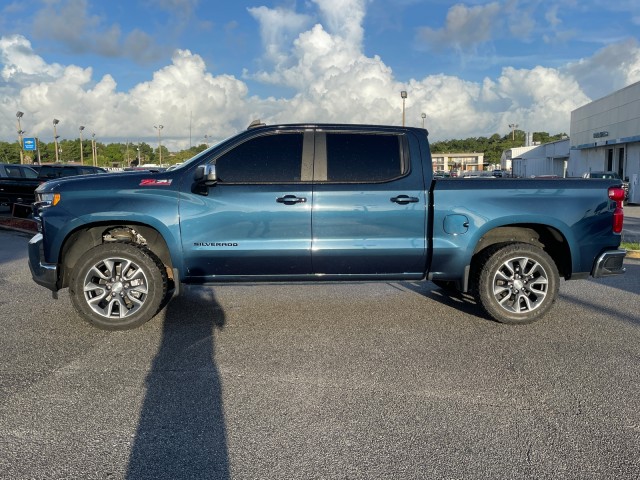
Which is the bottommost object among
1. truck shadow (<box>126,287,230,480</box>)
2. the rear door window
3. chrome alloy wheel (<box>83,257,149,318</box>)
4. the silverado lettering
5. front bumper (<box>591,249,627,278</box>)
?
truck shadow (<box>126,287,230,480</box>)

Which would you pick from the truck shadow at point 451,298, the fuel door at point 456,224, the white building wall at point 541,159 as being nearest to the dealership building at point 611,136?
the white building wall at point 541,159

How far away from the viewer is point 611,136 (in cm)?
3388

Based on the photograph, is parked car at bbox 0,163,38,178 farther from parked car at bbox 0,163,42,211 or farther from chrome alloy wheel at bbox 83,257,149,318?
chrome alloy wheel at bbox 83,257,149,318

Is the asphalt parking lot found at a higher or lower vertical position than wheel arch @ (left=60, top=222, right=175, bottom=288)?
lower

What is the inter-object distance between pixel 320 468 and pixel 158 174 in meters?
3.57

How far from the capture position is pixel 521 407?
379 cm

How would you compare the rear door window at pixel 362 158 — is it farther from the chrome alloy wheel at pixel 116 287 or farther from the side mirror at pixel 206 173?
the chrome alloy wheel at pixel 116 287

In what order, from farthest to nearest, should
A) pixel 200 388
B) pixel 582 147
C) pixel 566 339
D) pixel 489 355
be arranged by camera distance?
pixel 582 147, pixel 566 339, pixel 489 355, pixel 200 388

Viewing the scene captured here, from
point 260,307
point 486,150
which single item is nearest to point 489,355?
point 260,307

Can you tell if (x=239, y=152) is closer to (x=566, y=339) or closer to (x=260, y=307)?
(x=260, y=307)

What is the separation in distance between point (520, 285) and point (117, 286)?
4.12 metres

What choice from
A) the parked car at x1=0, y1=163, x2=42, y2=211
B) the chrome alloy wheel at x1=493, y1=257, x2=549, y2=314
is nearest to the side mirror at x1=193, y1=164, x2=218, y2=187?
the chrome alloy wheel at x1=493, y1=257, x2=549, y2=314

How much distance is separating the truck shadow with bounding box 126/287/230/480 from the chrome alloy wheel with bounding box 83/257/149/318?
0.47 meters

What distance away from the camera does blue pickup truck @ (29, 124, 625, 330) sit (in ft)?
17.9
